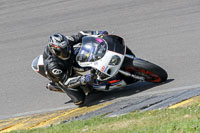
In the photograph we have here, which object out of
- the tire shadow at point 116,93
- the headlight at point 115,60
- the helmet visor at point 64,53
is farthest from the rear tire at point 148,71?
the helmet visor at point 64,53

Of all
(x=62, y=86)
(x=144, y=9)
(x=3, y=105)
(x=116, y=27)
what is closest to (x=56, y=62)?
(x=62, y=86)

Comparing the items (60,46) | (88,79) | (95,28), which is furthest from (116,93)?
(95,28)

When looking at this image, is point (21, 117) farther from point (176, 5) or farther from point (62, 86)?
point (176, 5)

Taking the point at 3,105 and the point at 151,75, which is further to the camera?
the point at 3,105

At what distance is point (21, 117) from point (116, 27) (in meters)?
5.14

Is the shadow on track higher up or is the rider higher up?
the rider

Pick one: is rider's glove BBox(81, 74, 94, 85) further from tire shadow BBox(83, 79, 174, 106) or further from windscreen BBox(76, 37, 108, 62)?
tire shadow BBox(83, 79, 174, 106)

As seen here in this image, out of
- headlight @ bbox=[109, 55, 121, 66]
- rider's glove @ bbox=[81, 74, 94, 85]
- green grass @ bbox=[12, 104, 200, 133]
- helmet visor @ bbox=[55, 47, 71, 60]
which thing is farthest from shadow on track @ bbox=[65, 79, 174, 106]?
green grass @ bbox=[12, 104, 200, 133]

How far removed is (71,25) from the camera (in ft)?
46.3

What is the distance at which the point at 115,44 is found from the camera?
8.09 metres

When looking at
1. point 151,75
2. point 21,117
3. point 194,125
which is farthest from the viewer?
point 21,117

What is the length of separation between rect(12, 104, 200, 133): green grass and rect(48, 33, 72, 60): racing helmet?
66.7 inches

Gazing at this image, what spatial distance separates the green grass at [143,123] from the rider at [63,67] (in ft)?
5.06

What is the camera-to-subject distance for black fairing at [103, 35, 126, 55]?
26.3ft
